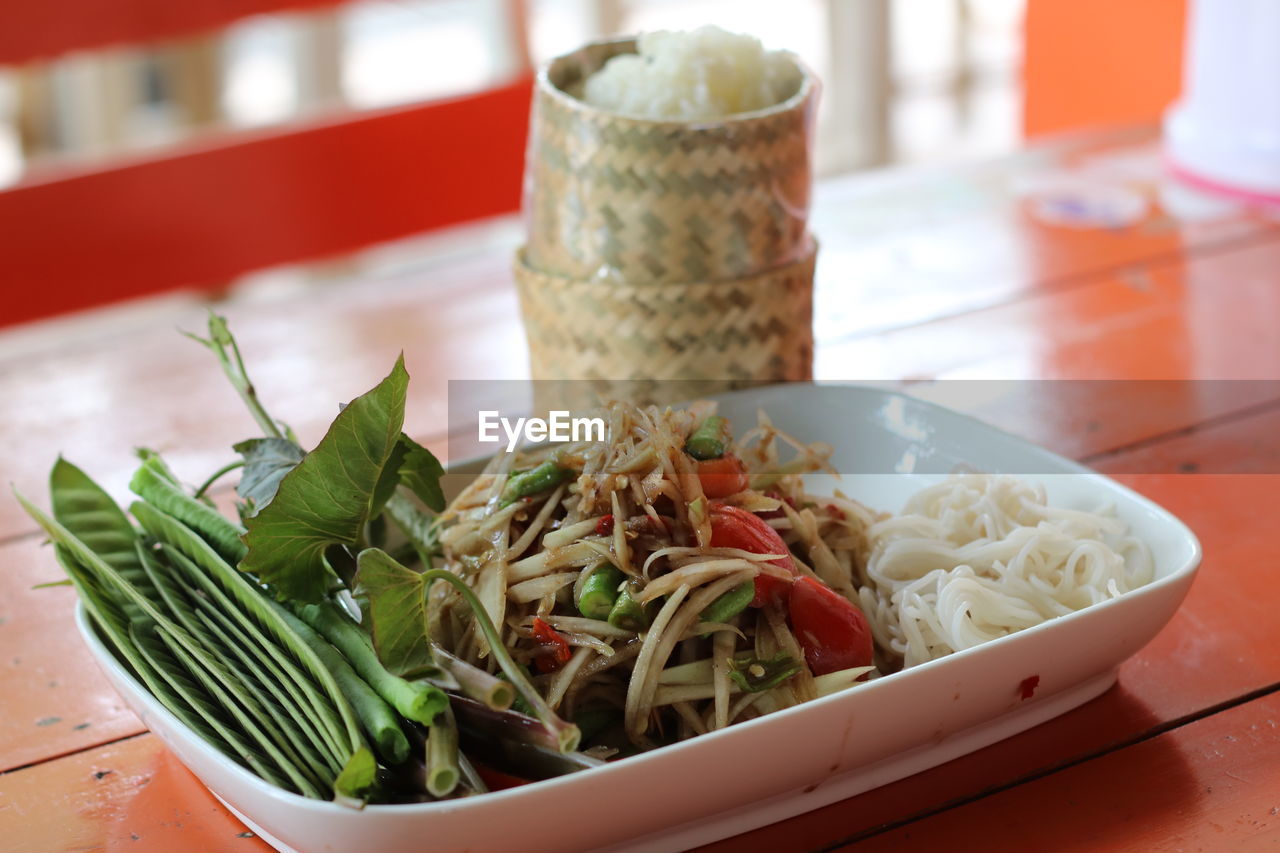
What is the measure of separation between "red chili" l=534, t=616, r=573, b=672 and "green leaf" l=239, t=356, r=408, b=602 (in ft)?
0.38

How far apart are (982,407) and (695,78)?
1.38ft

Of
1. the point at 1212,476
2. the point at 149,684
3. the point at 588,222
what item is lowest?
the point at 1212,476

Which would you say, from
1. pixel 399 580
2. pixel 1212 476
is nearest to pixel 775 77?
pixel 1212 476

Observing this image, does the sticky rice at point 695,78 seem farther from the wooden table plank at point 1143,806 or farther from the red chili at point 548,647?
the wooden table plank at point 1143,806

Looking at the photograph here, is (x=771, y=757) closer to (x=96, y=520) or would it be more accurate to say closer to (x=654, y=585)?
(x=654, y=585)

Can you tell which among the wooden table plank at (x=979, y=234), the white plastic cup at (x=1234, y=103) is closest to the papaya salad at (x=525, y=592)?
the wooden table plank at (x=979, y=234)

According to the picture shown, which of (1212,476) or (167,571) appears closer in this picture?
(167,571)

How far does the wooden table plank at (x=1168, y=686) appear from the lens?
2.39 feet

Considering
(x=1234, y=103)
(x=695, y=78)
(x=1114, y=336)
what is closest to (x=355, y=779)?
(x=695, y=78)

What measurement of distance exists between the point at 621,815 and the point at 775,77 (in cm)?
65

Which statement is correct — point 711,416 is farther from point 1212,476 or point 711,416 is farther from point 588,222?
point 1212,476

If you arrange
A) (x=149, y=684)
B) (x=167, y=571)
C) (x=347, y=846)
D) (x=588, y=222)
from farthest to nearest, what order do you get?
(x=588, y=222), (x=167, y=571), (x=149, y=684), (x=347, y=846)

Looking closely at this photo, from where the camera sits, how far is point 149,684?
2.38 ft

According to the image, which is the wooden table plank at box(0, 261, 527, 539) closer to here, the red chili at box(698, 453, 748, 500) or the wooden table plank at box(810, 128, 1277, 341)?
the wooden table plank at box(810, 128, 1277, 341)
